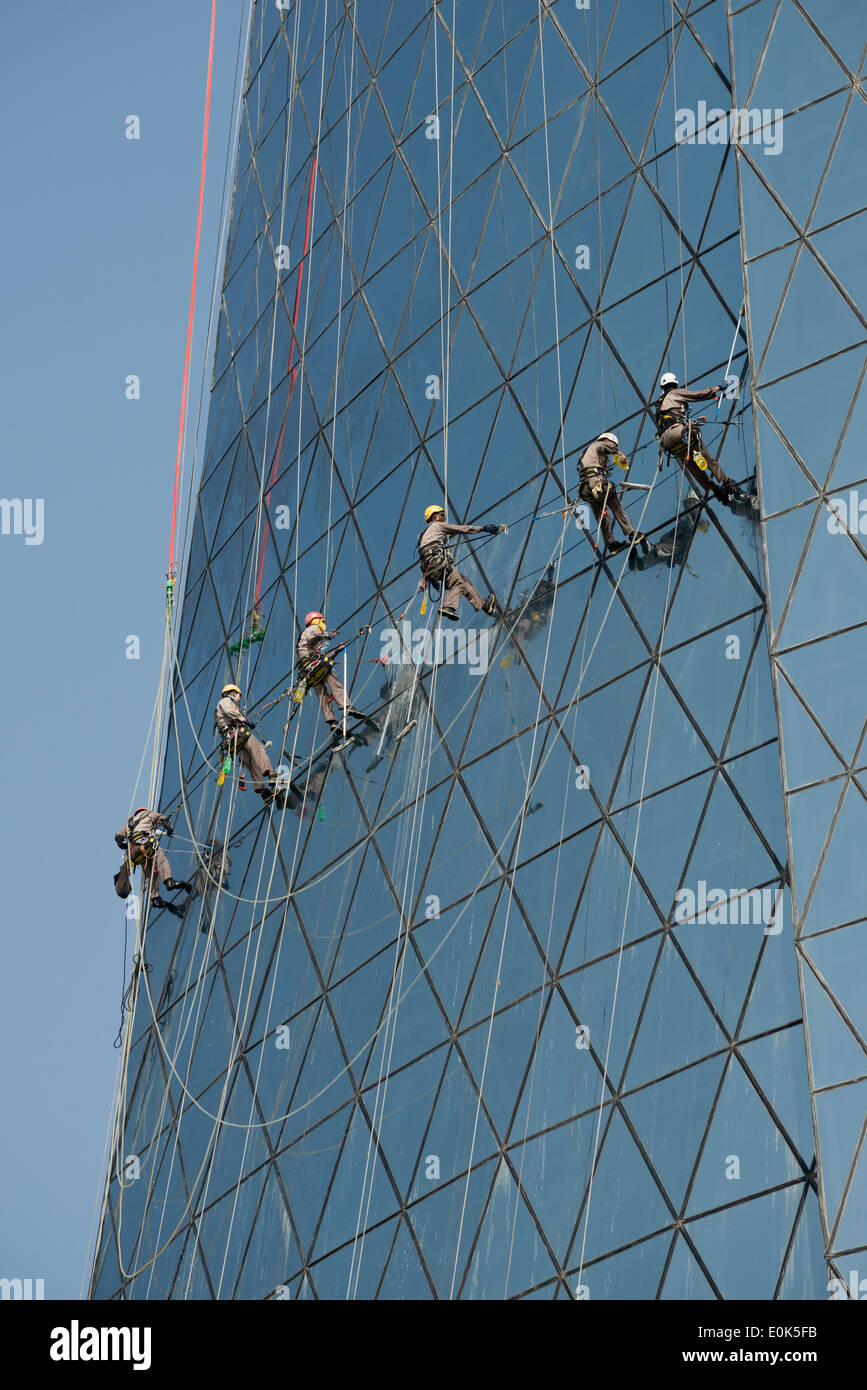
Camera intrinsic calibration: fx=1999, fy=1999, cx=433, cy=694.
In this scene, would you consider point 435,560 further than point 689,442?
Yes

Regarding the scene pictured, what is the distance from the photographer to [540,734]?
28672mm

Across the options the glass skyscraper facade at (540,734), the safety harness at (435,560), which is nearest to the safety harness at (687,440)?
the glass skyscraper facade at (540,734)

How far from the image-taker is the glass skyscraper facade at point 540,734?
22.8 m

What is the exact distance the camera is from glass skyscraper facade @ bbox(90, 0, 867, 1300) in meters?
22.8

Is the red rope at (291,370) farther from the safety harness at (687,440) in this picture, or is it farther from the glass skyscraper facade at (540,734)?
the safety harness at (687,440)

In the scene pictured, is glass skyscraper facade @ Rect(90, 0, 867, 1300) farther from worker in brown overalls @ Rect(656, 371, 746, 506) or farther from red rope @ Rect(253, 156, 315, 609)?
worker in brown overalls @ Rect(656, 371, 746, 506)

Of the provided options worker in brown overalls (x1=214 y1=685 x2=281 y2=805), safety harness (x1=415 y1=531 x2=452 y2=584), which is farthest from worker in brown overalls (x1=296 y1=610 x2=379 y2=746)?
safety harness (x1=415 y1=531 x2=452 y2=584)

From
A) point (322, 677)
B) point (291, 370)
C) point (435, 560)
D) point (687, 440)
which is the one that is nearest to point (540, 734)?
point (435, 560)

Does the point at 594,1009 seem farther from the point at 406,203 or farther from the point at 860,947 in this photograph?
the point at 406,203

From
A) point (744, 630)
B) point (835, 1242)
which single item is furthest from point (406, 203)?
point (835, 1242)

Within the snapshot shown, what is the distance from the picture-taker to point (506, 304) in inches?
1339

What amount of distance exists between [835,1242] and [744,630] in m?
8.16

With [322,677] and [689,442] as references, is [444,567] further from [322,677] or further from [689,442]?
[689,442]
